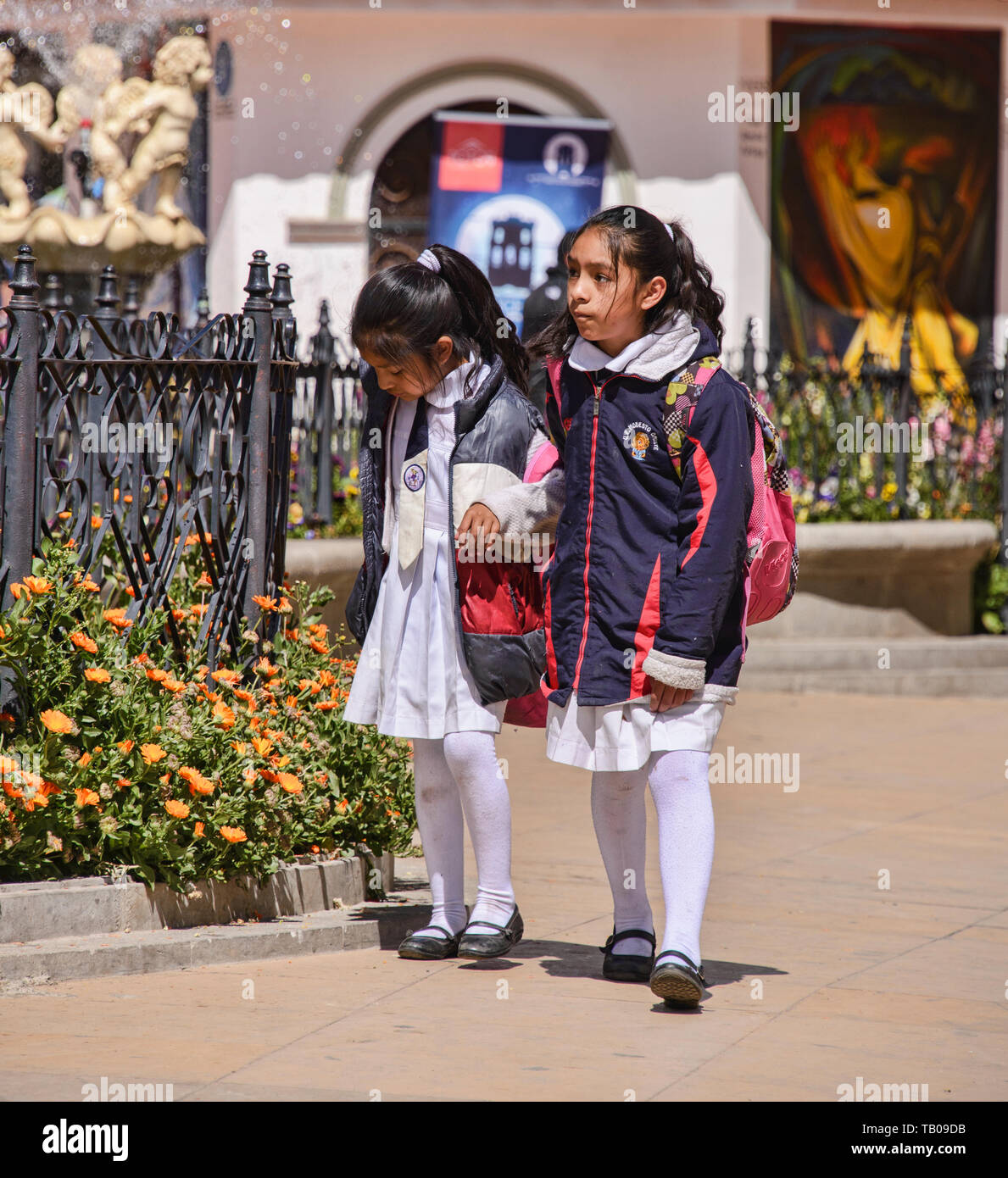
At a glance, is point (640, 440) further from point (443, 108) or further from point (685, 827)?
point (443, 108)

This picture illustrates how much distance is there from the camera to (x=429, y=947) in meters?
4.59

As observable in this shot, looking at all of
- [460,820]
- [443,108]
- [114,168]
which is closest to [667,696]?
[460,820]

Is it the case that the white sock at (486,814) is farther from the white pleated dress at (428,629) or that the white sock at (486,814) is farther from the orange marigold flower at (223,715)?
→ the orange marigold flower at (223,715)

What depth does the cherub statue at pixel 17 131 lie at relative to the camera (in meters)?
11.0

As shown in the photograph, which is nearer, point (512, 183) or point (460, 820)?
point (460, 820)

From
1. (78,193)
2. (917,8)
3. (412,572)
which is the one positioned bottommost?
(412,572)

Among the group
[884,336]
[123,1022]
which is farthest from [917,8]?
[123,1022]

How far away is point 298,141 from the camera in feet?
55.3

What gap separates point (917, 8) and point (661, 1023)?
15.5m

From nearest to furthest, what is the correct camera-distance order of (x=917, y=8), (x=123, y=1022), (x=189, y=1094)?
1. (x=189, y=1094)
2. (x=123, y=1022)
3. (x=917, y=8)

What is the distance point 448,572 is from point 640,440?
0.63 metres

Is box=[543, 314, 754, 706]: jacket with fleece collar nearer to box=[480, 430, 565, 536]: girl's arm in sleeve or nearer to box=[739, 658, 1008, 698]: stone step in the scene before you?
box=[480, 430, 565, 536]: girl's arm in sleeve

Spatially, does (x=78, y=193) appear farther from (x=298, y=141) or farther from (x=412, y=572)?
(x=412, y=572)

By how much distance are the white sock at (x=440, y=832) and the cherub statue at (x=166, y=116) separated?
300 inches
